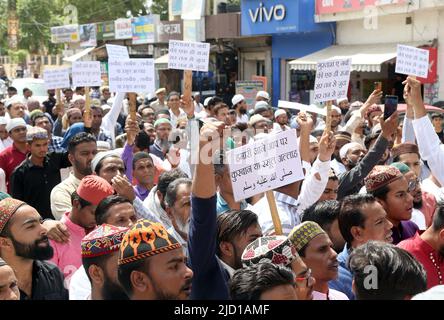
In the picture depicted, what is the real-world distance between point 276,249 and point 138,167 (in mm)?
2755

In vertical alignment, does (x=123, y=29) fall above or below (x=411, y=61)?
above

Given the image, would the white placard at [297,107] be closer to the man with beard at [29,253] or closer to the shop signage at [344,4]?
the man with beard at [29,253]

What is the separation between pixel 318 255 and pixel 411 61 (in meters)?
3.72

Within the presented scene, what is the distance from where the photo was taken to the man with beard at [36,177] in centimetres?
580

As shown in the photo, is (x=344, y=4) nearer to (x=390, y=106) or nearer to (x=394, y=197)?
(x=390, y=106)

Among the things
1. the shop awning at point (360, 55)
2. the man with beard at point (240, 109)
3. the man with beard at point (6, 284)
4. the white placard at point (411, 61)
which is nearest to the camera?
the man with beard at point (6, 284)

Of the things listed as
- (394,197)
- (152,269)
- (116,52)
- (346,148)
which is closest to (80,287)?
(152,269)

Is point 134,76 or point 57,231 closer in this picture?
Answer: point 57,231

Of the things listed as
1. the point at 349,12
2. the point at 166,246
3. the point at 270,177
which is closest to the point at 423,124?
the point at 270,177

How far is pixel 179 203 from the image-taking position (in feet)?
13.8

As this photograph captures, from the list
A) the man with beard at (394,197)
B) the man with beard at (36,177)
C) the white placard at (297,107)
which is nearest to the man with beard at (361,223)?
the man with beard at (394,197)

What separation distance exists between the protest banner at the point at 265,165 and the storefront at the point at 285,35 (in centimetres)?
1601
